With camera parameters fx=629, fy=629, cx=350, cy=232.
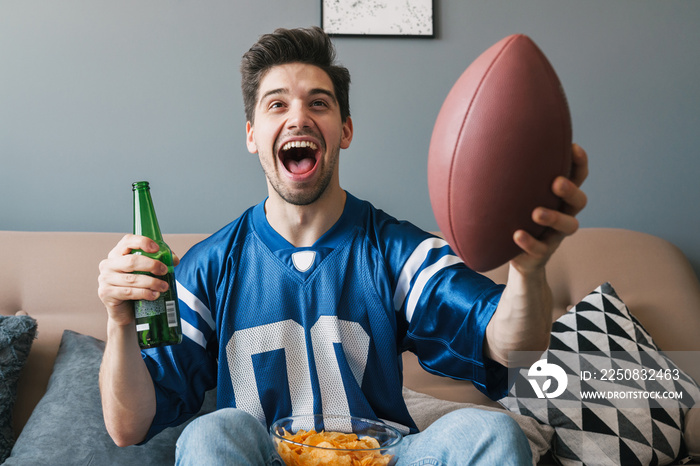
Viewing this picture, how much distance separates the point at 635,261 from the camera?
1.82 metres

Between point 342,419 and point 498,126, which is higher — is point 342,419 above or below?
below

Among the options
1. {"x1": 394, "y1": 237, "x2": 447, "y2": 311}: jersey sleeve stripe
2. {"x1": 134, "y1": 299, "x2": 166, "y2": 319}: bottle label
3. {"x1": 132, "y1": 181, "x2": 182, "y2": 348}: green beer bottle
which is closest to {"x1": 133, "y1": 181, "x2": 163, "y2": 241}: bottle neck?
{"x1": 132, "y1": 181, "x2": 182, "y2": 348}: green beer bottle

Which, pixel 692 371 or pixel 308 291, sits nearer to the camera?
pixel 308 291

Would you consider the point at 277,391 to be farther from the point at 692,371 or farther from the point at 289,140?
the point at 692,371

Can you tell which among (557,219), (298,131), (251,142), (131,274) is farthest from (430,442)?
(251,142)

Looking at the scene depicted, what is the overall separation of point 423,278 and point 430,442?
0.32 metres

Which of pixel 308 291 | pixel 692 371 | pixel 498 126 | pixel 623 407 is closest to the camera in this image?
pixel 498 126

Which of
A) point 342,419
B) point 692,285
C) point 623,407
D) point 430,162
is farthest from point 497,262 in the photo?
point 692,285

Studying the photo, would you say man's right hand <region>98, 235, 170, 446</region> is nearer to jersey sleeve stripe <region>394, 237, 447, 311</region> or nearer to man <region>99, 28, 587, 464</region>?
man <region>99, 28, 587, 464</region>

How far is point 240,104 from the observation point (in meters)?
2.07

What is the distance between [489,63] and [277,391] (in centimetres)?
71

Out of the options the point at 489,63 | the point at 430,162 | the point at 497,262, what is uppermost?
the point at 489,63

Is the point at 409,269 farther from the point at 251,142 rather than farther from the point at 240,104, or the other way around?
the point at 240,104

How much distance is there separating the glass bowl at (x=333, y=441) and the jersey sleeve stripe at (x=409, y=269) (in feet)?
0.81
